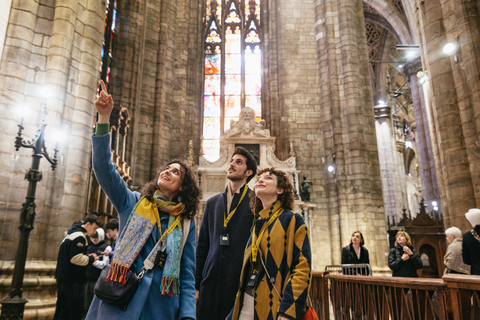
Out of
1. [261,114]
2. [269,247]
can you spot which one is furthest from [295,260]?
[261,114]

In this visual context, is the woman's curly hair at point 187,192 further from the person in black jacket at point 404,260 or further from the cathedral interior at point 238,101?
the person in black jacket at point 404,260

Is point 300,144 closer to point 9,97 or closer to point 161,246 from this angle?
point 9,97

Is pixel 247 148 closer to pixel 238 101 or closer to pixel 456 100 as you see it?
pixel 238 101

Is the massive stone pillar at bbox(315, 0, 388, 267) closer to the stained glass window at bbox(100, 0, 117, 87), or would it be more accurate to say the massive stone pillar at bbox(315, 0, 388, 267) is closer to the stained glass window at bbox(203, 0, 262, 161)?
the stained glass window at bbox(203, 0, 262, 161)

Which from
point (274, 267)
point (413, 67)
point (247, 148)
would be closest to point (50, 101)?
point (274, 267)

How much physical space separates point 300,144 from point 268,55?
16.2 feet

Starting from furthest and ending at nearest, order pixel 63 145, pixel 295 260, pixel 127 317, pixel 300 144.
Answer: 1. pixel 300 144
2. pixel 63 145
3. pixel 295 260
4. pixel 127 317

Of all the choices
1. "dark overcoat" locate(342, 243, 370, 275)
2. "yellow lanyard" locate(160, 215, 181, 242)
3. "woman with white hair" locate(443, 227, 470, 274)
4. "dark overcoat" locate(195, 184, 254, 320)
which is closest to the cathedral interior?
"woman with white hair" locate(443, 227, 470, 274)

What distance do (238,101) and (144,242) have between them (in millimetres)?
15178

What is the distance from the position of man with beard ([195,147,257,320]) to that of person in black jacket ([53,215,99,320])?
220 centimetres

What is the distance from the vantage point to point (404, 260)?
5043 mm

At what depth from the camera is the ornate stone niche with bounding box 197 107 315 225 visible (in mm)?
13055

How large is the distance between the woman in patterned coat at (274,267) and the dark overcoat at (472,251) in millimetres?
3108

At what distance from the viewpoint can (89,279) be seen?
4605 mm
